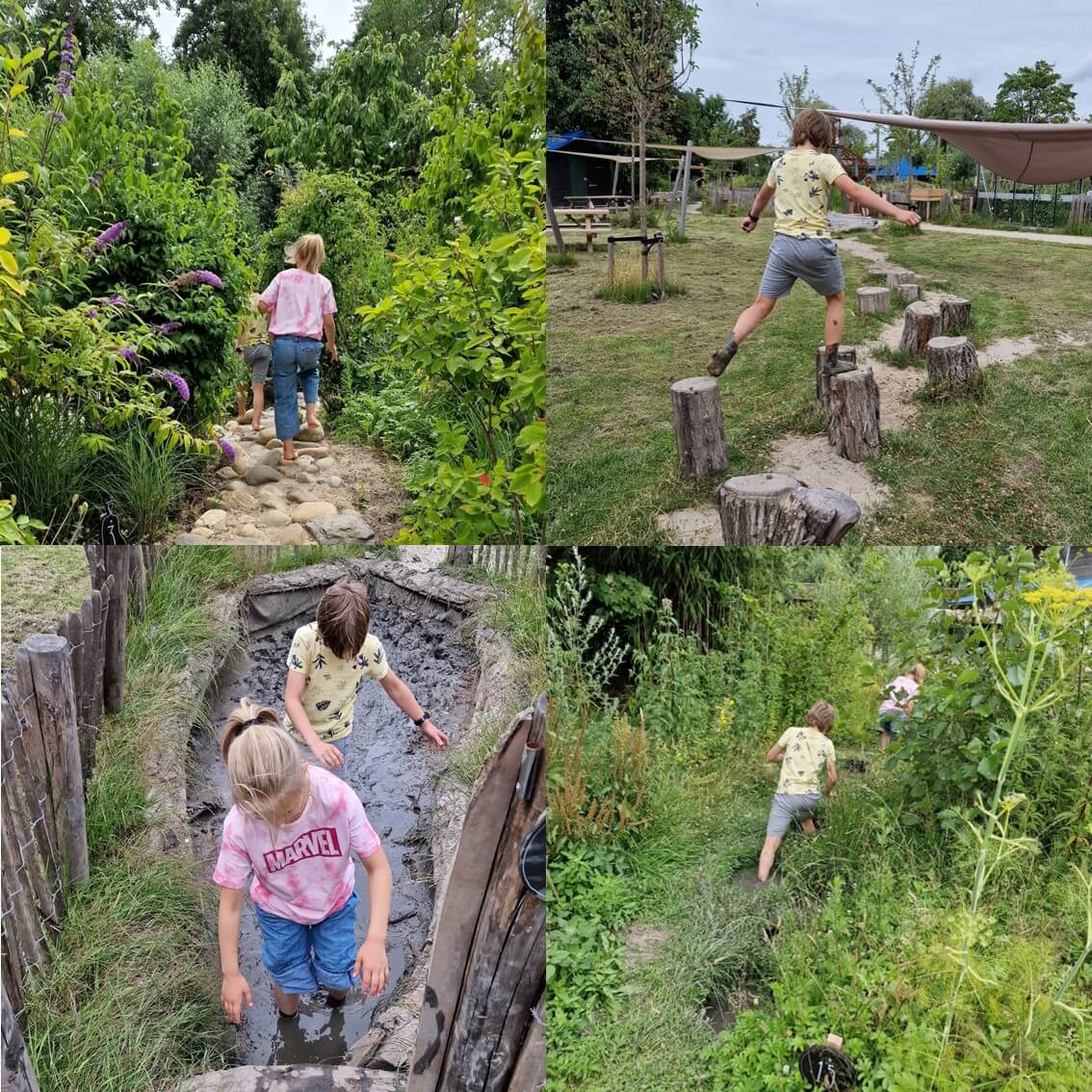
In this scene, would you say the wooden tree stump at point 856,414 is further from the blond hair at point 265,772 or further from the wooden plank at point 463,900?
the blond hair at point 265,772

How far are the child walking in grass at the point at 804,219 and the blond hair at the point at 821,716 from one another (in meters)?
1.27

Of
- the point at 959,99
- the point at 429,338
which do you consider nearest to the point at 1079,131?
the point at 959,99

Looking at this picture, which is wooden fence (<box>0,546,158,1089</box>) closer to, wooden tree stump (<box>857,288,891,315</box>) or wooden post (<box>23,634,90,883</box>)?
wooden post (<box>23,634,90,883</box>)

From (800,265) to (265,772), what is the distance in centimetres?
250

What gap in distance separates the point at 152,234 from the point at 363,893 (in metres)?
1.91

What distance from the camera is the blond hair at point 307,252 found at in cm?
278

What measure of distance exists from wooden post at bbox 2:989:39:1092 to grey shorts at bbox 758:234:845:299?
300cm

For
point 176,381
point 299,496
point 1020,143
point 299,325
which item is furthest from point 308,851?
point 1020,143

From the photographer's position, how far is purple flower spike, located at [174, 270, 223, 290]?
110 inches

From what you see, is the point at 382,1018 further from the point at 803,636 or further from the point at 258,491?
the point at 803,636

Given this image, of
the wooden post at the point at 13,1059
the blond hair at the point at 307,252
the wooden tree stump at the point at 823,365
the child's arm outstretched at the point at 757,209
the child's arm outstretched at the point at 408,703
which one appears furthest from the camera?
the wooden tree stump at the point at 823,365

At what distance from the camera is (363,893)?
224 centimetres

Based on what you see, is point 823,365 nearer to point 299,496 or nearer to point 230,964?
point 299,496

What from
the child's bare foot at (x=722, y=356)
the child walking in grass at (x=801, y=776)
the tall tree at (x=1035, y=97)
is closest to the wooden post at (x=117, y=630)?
the child walking in grass at (x=801, y=776)
